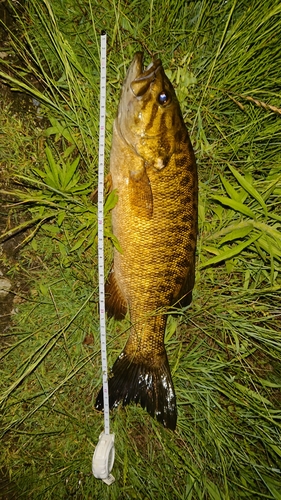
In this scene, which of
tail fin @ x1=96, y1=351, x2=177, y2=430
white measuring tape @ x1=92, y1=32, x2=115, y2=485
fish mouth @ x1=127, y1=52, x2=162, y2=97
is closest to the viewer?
fish mouth @ x1=127, y1=52, x2=162, y2=97

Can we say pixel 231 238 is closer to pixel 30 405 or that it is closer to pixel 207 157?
pixel 207 157

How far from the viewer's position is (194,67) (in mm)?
2311

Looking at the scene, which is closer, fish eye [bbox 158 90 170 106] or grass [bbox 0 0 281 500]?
fish eye [bbox 158 90 170 106]

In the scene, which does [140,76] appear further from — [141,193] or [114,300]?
[114,300]

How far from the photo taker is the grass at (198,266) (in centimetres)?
219

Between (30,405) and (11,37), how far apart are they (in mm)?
2430

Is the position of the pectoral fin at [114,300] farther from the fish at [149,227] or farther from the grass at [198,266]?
the grass at [198,266]

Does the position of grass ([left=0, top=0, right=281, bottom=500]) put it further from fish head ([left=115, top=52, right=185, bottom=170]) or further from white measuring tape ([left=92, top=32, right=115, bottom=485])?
fish head ([left=115, top=52, right=185, bottom=170])

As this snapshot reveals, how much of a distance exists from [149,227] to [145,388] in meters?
1.00

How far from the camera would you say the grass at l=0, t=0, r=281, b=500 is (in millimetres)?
2191

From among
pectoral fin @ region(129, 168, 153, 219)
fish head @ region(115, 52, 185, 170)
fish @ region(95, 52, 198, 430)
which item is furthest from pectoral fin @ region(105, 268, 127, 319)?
fish head @ region(115, 52, 185, 170)

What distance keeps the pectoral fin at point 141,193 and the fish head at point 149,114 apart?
0.09 metres

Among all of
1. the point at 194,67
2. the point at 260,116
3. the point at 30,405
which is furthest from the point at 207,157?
the point at 30,405

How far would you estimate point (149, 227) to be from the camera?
6.41 ft
